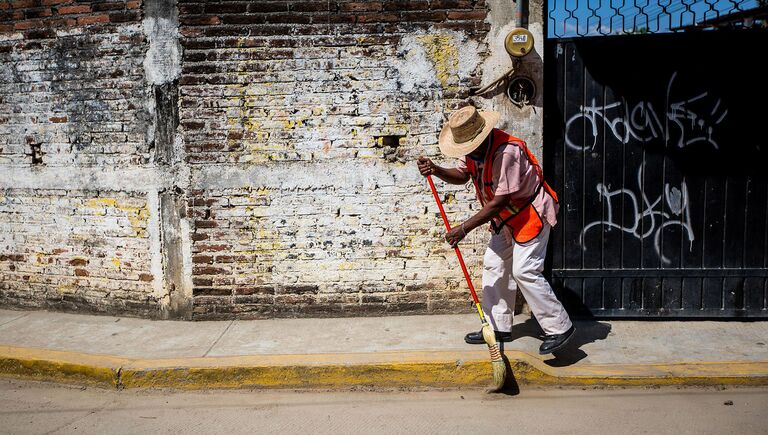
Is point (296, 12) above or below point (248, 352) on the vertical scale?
above

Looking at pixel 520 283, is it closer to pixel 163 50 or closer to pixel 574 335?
pixel 574 335

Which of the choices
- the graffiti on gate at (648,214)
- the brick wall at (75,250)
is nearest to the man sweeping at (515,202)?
the graffiti on gate at (648,214)

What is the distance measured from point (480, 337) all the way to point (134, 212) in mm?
3179

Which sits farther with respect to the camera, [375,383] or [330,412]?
[375,383]

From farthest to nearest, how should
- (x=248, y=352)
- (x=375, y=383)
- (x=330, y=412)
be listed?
1. (x=248, y=352)
2. (x=375, y=383)
3. (x=330, y=412)

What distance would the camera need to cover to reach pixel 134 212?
557cm

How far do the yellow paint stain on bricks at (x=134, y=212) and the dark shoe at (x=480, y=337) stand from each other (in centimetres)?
296

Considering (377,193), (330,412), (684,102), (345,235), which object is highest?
(684,102)

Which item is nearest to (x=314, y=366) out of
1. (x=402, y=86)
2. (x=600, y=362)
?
(x=600, y=362)

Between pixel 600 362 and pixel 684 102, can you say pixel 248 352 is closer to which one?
pixel 600 362

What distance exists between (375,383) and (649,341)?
2171 millimetres

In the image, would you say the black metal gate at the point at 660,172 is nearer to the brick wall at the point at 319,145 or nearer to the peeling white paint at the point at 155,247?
the brick wall at the point at 319,145

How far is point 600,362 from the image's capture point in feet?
14.8

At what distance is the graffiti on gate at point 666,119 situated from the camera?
5.20 m
